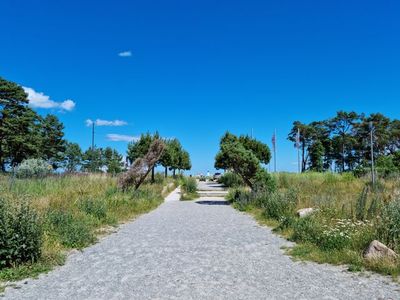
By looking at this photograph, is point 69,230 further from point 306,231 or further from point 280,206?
point 280,206

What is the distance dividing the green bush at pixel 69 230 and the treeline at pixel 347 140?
52702mm

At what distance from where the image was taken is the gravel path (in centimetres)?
502

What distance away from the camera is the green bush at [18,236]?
612 centimetres

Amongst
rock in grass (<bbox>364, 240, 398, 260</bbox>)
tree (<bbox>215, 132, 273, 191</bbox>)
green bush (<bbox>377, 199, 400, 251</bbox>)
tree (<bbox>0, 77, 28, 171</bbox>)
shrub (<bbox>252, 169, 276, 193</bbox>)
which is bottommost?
rock in grass (<bbox>364, 240, 398, 260</bbox>)

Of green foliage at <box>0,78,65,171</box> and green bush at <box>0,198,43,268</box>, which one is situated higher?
green foliage at <box>0,78,65,171</box>

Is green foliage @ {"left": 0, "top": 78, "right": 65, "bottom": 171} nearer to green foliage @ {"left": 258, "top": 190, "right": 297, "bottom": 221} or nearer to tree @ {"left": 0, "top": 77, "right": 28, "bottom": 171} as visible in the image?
tree @ {"left": 0, "top": 77, "right": 28, "bottom": 171}

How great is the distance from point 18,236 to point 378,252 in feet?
19.1

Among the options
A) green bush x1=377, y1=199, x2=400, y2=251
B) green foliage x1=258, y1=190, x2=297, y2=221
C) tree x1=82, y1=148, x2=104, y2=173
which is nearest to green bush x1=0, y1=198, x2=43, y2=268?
green bush x1=377, y1=199, x2=400, y2=251

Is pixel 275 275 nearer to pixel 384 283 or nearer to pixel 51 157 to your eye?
pixel 384 283

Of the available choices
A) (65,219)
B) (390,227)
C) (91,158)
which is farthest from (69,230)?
(91,158)

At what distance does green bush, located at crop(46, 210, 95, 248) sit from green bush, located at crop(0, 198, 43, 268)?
5.45ft

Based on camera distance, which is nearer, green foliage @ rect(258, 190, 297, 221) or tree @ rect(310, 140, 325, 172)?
green foliage @ rect(258, 190, 297, 221)

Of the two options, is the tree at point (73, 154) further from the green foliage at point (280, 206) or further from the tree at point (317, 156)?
the green foliage at point (280, 206)

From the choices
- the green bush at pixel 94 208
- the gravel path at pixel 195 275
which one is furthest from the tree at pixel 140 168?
the gravel path at pixel 195 275
